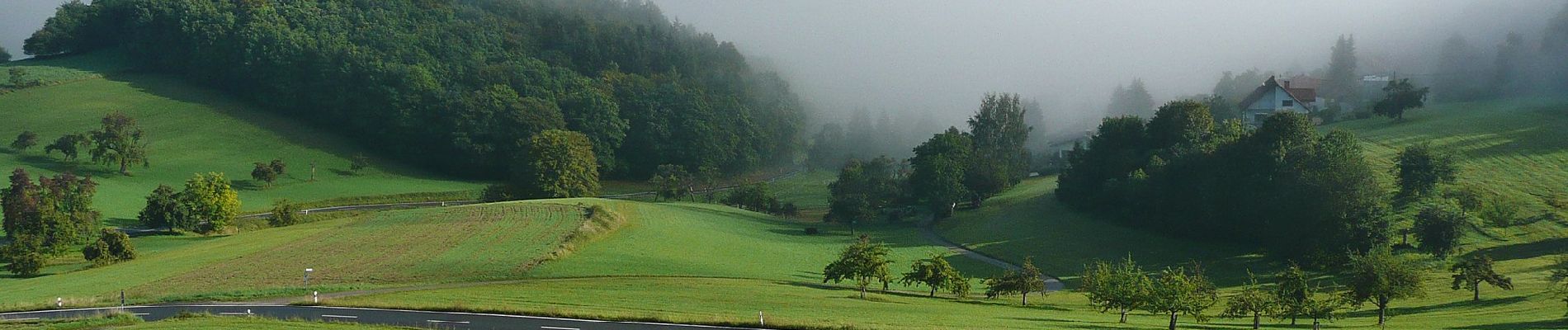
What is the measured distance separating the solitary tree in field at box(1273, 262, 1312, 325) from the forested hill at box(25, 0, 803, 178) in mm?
81397

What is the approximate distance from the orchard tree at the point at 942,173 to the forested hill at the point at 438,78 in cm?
4167

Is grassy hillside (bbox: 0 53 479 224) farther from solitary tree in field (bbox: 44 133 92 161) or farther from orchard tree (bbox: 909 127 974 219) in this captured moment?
orchard tree (bbox: 909 127 974 219)

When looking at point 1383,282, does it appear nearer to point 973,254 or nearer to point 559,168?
point 973,254

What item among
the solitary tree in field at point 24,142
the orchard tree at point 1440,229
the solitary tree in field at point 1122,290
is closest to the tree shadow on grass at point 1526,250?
the orchard tree at point 1440,229

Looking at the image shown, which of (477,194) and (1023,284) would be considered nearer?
(1023,284)

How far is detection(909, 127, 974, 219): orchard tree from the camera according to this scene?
102 m

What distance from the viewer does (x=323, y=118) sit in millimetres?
136375

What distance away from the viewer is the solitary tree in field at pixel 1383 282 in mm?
41312

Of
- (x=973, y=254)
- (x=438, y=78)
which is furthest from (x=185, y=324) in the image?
(x=438, y=78)

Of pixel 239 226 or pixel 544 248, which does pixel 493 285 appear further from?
pixel 239 226

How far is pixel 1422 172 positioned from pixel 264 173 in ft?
332

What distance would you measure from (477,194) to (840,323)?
88222 mm

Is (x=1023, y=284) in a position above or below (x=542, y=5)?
below

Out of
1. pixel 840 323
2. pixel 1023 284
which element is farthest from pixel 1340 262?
pixel 840 323
